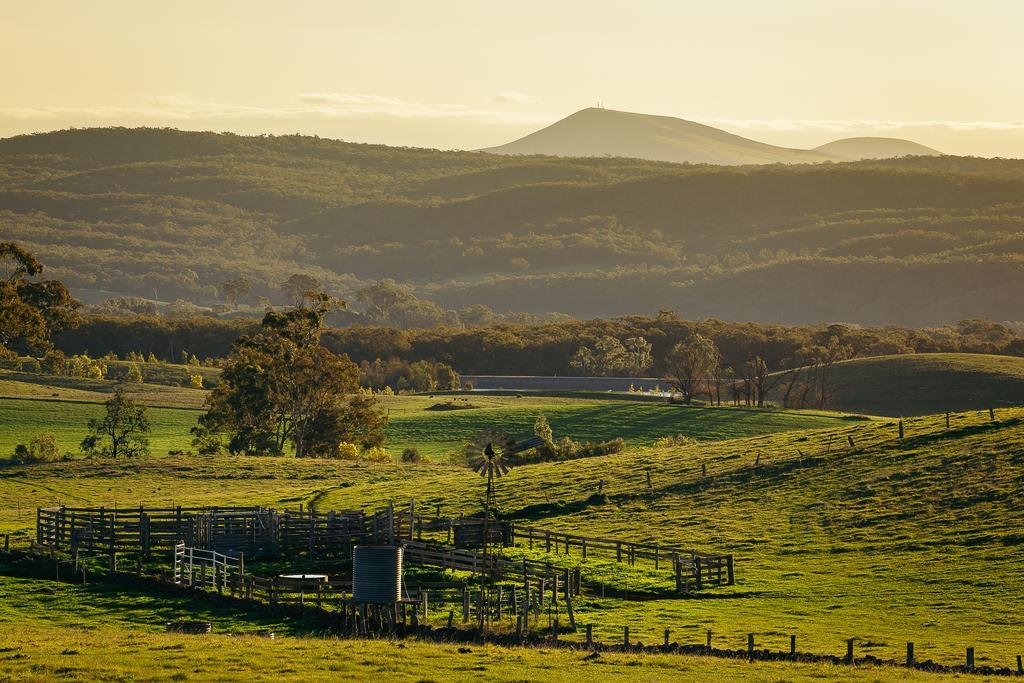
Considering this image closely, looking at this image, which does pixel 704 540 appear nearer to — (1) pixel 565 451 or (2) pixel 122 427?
(1) pixel 565 451

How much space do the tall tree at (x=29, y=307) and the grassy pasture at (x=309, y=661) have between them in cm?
7444

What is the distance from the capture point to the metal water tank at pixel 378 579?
151 feet

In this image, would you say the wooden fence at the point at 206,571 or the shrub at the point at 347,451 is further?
the shrub at the point at 347,451

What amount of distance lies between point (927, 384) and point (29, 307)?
101007mm

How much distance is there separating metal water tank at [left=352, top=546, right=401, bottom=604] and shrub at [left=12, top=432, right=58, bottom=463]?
60611mm

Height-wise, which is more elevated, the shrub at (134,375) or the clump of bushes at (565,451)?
the shrub at (134,375)

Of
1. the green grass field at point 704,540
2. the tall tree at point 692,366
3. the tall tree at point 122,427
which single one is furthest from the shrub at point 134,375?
the tall tree at point 692,366

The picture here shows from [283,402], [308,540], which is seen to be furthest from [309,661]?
[283,402]

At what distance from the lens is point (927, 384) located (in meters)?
169

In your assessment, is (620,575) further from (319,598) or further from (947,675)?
(947,675)

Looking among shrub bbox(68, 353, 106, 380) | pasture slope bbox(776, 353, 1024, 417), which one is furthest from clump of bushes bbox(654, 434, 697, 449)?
shrub bbox(68, 353, 106, 380)

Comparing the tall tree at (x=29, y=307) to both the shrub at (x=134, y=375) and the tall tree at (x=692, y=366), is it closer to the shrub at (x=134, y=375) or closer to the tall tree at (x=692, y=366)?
the shrub at (x=134, y=375)

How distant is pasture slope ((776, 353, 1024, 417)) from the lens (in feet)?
527

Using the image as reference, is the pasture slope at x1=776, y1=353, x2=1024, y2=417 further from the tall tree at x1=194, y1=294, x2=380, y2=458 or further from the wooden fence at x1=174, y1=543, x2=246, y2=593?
the wooden fence at x1=174, y1=543, x2=246, y2=593
